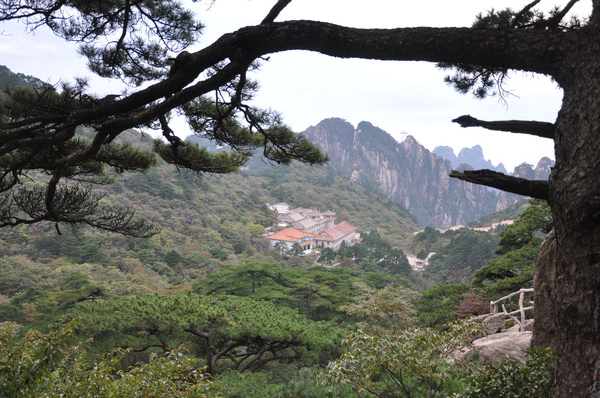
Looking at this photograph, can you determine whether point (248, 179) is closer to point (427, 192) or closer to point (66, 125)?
point (66, 125)

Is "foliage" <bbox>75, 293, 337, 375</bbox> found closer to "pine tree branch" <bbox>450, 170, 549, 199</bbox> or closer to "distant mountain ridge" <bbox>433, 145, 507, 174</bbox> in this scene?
"pine tree branch" <bbox>450, 170, 549, 199</bbox>

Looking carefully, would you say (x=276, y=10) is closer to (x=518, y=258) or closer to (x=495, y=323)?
(x=495, y=323)

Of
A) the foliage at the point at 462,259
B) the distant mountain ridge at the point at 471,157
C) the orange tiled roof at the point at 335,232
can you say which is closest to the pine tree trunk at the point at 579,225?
the foliage at the point at 462,259

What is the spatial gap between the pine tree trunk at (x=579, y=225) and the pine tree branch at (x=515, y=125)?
12 centimetres

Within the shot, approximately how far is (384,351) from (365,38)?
2.07 metres

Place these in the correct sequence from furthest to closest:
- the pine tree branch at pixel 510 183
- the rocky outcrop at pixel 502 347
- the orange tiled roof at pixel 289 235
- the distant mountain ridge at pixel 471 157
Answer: the distant mountain ridge at pixel 471 157 < the orange tiled roof at pixel 289 235 < the rocky outcrop at pixel 502 347 < the pine tree branch at pixel 510 183

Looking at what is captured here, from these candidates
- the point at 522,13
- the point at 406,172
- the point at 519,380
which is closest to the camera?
the point at 519,380

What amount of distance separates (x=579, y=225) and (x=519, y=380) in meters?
0.93

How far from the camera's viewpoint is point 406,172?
85.6 metres

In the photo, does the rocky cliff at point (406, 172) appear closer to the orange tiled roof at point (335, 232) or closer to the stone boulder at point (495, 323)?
the orange tiled roof at point (335, 232)

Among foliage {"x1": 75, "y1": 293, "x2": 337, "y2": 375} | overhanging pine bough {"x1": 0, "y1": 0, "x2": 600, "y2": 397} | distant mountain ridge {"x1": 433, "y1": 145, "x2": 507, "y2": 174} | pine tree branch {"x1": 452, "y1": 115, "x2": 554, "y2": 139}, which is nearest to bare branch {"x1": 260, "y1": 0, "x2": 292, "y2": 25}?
overhanging pine bough {"x1": 0, "y1": 0, "x2": 600, "y2": 397}

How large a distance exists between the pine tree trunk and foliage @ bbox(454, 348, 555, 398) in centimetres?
49

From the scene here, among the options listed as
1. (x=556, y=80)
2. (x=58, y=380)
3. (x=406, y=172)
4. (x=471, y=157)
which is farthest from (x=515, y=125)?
(x=471, y=157)

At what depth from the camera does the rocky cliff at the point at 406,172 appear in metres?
82.6
